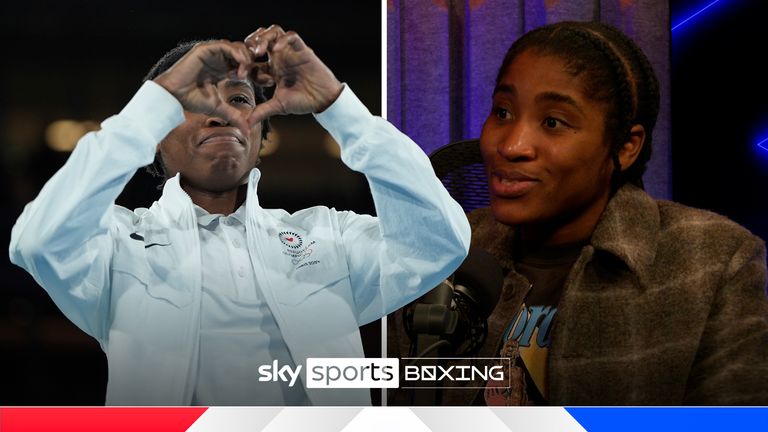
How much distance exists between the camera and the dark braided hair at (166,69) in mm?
2494

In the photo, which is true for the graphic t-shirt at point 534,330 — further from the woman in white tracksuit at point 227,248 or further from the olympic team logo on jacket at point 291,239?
the olympic team logo on jacket at point 291,239

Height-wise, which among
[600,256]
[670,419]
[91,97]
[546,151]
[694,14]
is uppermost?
[694,14]

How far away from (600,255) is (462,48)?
642mm

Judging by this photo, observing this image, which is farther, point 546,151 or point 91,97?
point 91,97

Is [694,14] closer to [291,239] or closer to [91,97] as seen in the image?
[291,239]

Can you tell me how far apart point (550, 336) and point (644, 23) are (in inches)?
33.2

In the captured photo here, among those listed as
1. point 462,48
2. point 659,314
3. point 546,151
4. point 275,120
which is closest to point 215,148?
point 275,120

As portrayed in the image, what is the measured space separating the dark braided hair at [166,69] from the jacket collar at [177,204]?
0.03 m

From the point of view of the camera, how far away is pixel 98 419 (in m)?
2.54

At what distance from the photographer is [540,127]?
2.45 m

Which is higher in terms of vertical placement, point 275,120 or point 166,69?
point 166,69

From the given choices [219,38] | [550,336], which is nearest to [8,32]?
[219,38]

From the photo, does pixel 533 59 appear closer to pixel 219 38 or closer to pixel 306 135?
pixel 306 135

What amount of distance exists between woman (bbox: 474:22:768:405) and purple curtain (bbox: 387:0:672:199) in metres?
0.05
